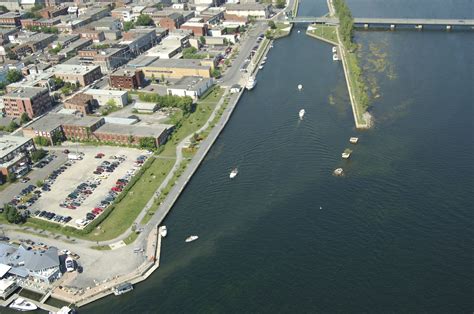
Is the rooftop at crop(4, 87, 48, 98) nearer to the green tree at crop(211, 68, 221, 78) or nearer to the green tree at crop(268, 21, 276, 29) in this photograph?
the green tree at crop(211, 68, 221, 78)

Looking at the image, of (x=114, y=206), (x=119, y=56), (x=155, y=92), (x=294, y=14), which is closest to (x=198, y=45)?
(x=119, y=56)


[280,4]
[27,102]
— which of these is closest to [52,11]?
[280,4]

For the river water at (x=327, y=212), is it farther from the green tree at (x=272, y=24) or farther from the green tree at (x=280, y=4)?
the green tree at (x=280, y=4)

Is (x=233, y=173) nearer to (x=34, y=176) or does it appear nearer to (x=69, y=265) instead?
(x=69, y=265)

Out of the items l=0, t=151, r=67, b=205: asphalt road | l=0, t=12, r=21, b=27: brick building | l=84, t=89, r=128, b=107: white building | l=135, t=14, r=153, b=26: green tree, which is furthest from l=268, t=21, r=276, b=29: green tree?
l=0, t=151, r=67, b=205: asphalt road

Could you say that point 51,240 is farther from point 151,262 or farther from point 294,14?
point 294,14

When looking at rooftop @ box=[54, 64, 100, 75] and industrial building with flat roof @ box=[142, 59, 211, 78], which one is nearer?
industrial building with flat roof @ box=[142, 59, 211, 78]
